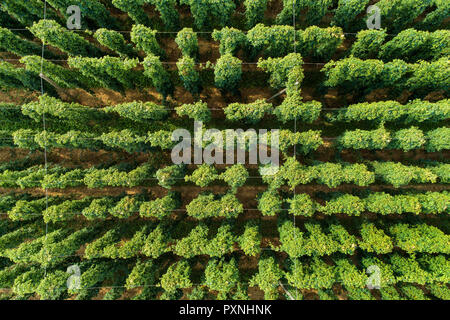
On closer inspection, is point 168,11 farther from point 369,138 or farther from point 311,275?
point 311,275

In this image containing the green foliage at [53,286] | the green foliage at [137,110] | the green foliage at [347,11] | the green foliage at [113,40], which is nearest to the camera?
the green foliage at [53,286]

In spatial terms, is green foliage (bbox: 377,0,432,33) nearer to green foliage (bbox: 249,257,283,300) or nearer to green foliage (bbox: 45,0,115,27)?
green foliage (bbox: 249,257,283,300)

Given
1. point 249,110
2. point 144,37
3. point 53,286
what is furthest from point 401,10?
point 53,286

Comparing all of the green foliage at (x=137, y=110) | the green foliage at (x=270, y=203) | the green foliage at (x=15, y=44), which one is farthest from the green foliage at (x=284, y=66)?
the green foliage at (x=15, y=44)

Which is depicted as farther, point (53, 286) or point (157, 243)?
point (157, 243)

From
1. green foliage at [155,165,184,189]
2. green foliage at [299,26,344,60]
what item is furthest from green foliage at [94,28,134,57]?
green foliage at [299,26,344,60]

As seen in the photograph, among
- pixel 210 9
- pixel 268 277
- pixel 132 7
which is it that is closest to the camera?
pixel 268 277

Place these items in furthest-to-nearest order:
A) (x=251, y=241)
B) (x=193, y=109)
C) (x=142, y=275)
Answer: (x=142, y=275) → (x=193, y=109) → (x=251, y=241)

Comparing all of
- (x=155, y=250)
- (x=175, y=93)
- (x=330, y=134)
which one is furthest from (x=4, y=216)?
(x=330, y=134)

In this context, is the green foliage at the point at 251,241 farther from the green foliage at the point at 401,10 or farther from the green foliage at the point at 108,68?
the green foliage at the point at 401,10
